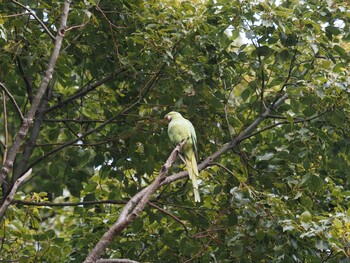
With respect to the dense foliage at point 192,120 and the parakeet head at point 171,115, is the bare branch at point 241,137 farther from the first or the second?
the parakeet head at point 171,115

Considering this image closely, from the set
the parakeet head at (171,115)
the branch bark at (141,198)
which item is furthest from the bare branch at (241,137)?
the parakeet head at (171,115)

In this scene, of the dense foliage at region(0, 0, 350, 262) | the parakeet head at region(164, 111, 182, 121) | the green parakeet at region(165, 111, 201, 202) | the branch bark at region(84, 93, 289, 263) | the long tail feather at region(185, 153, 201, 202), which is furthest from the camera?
the parakeet head at region(164, 111, 182, 121)

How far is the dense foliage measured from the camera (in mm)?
5297

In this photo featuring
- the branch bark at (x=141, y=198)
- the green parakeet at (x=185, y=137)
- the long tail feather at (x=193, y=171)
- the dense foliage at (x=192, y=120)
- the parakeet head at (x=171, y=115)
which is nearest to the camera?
the branch bark at (x=141, y=198)

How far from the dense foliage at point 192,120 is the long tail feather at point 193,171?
0.86 ft

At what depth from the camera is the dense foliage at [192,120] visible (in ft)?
17.4

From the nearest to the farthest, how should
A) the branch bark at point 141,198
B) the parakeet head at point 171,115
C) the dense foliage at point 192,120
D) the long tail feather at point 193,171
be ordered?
the branch bark at point 141,198 → the long tail feather at point 193,171 → the dense foliage at point 192,120 → the parakeet head at point 171,115

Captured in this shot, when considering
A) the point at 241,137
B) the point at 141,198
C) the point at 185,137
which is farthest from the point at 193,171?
the point at 141,198

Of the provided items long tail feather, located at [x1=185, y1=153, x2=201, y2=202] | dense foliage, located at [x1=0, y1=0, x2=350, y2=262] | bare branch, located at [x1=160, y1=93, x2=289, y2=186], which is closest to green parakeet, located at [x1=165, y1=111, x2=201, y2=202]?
long tail feather, located at [x1=185, y1=153, x2=201, y2=202]

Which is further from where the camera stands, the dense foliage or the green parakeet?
the dense foliage

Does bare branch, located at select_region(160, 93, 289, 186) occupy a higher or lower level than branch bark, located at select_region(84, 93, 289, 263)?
lower

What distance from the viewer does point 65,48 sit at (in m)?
5.73

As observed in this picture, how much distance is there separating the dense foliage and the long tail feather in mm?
262

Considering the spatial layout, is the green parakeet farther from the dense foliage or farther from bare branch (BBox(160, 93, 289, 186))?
the dense foliage
